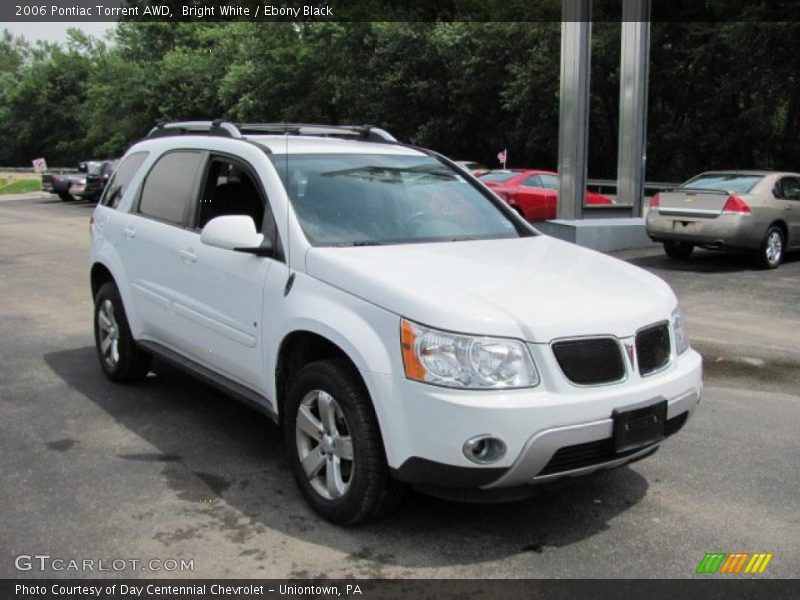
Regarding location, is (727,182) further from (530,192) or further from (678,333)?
(678,333)

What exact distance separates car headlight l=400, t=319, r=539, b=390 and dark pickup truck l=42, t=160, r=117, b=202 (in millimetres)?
28519

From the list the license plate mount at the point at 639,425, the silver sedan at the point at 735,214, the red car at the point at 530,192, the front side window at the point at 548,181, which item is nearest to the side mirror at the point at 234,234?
the license plate mount at the point at 639,425

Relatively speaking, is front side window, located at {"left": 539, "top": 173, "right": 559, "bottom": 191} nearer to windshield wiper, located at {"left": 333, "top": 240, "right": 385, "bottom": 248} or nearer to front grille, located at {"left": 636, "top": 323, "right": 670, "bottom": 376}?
windshield wiper, located at {"left": 333, "top": 240, "right": 385, "bottom": 248}

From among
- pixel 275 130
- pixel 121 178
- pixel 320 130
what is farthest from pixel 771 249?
pixel 121 178

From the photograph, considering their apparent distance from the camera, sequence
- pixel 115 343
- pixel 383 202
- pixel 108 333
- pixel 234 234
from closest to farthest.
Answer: pixel 234 234
pixel 383 202
pixel 115 343
pixel 108 333

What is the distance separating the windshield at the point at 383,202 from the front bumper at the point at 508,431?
3.94 ft

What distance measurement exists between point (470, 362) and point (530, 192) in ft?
50.8

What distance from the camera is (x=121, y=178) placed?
6273 millimetres

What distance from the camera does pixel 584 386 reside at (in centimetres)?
342

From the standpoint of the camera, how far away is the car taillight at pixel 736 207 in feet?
40.8

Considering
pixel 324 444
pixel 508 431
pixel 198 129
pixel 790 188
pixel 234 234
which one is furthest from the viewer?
pixel 790 188

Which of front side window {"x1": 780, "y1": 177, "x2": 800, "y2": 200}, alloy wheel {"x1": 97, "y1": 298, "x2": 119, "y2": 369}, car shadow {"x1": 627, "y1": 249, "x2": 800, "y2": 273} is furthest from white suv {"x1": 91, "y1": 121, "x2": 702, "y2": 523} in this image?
front side window {"x1": 780, "y1": 177, "x2": 800, "y2": 200}

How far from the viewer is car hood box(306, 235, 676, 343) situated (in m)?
3.39

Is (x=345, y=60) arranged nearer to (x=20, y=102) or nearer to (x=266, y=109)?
(x=266, y=109)
